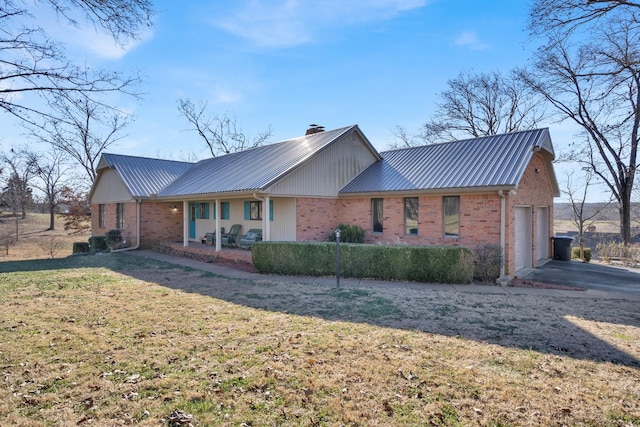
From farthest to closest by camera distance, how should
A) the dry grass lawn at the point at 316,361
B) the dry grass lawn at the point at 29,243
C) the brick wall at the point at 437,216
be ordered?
the dry grass lawn at the point at 29,243, the brick wall at the point at 437,216, the dry grass lawn at the point at 316,361

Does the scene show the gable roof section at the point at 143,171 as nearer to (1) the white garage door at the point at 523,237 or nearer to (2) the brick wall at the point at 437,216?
(2) the brick wall at the point at 437,216

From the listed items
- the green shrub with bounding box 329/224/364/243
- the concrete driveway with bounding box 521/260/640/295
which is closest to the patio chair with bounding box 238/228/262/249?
the green shrub with bounding box 329/224/364/243

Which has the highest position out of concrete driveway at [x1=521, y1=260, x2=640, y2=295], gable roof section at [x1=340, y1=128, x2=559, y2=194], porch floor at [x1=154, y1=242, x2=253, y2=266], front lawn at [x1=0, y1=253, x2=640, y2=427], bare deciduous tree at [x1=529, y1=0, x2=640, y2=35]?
bare deciduous tree at [x1=529, y1=0, x2=640, y2=35]

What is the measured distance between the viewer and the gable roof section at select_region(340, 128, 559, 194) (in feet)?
38.1

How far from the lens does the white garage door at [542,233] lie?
15.0 metres

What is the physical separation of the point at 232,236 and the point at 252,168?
3136mm

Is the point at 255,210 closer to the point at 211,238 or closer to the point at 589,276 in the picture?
the point at 211,238

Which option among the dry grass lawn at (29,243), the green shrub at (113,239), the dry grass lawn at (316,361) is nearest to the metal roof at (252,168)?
the green shrub at (113,239)

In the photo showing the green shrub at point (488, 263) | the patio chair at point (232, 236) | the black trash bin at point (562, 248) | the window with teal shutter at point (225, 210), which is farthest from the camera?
the window with teal shutter at point (225, 210)

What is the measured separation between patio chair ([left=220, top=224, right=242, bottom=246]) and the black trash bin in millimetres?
13524

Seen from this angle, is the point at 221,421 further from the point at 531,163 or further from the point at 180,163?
the point at 180,163

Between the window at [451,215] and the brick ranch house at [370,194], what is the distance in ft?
0.11

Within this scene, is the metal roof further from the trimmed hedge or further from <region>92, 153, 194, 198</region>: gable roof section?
the trimmed hedge

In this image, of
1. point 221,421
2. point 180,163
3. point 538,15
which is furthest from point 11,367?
point 180,163
